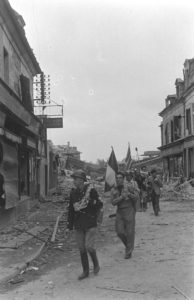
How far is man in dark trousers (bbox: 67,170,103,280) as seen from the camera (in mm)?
6695

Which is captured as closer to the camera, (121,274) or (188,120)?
(121,274)

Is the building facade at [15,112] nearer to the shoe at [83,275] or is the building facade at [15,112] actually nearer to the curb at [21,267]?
the curb at [21,267]

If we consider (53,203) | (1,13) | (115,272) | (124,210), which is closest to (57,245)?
(124,210)

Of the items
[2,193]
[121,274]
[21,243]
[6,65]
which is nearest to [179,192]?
[6,65]

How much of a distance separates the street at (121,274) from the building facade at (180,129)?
21911 mm

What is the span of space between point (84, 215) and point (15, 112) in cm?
765

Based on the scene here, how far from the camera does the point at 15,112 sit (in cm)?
1370

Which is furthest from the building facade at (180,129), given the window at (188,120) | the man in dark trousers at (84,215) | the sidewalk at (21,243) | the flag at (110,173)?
the man in dark trousers at (84,215)

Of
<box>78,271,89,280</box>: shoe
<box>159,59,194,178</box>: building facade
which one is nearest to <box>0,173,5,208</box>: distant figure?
<box>78,271,89,280</box>: shoe

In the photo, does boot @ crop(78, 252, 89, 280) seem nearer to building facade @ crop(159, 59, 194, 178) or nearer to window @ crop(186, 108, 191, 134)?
building facade @ crop(159, 59, 194, 178)

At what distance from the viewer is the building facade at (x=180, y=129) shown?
33.1m

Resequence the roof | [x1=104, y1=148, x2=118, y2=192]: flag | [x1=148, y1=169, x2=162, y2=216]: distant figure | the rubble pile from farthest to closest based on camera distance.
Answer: the rubble pile → [x1=148, y1=169, x2=162, y2=216]: distant figure → the roof → [x1=104, y1=148, x2=118, y2=192]: flag

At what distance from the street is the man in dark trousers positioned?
0.38m

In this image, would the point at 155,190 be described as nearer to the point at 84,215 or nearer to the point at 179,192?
the point at 84,215
